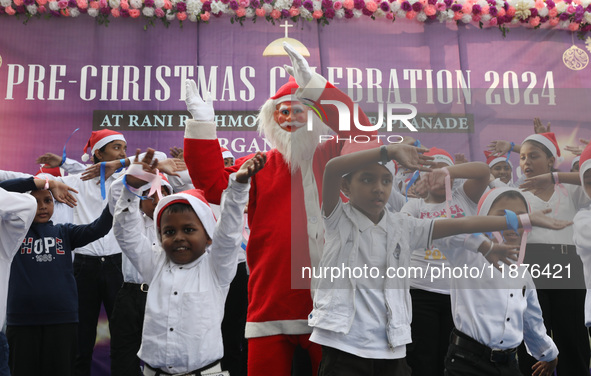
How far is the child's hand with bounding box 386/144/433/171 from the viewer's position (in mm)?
2064

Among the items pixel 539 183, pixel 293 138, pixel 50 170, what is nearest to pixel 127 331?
pixel 293 138

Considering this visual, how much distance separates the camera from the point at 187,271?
101 inches

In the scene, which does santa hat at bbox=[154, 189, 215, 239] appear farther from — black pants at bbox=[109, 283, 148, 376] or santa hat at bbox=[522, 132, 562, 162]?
santa hat at bbox=[522, 132, 562, 162]

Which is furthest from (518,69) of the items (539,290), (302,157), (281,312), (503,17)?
(281,312)

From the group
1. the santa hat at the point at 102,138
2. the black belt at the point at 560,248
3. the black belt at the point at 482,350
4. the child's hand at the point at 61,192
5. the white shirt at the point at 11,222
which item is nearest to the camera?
the black belt at the point at 482,350

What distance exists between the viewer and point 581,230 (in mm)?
3018

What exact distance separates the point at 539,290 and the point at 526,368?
51cm

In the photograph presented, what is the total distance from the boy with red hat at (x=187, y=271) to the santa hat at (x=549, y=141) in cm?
208

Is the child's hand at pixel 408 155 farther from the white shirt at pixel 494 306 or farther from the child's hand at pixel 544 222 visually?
the white shirt at pixel 494 306

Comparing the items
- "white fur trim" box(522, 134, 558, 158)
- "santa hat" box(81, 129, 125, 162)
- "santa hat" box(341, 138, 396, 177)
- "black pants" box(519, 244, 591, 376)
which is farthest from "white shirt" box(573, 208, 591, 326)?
"santa hat" box(81, 129, 125, 162)

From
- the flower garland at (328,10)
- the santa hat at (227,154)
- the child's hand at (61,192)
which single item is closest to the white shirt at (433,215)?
the child's hand at (61,192)

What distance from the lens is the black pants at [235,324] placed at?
4.02m

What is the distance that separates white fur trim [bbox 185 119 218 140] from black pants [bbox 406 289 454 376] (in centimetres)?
171

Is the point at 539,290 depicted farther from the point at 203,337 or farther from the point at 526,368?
the point at 203,337
